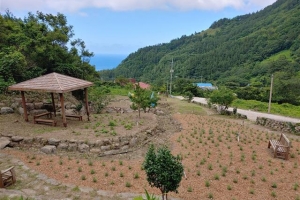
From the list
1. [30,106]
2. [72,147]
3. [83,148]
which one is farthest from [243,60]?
[72,147]

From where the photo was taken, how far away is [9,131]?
9.10 meters

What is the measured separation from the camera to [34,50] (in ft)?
46.5

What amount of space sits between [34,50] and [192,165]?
12.8 metres

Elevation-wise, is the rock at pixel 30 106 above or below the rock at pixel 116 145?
above

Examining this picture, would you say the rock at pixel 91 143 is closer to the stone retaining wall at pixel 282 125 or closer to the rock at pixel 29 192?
the rock at pixel 29 192

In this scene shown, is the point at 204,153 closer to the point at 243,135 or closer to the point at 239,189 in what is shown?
the point at 239,189

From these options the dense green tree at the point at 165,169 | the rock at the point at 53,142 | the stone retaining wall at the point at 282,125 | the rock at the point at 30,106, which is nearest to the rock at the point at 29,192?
the dense green tree at the point at 165,169

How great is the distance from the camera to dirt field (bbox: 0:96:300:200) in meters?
5.83

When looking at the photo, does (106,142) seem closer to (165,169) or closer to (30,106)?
(165,169)

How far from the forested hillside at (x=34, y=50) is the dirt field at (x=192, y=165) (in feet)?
12.2

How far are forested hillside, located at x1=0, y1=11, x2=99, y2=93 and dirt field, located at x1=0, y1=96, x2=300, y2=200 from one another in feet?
12.2

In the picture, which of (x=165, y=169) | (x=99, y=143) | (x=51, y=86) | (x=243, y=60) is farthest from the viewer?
(x=243, y=60)

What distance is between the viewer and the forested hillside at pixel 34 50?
42.0 feet

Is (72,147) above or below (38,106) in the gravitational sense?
below
